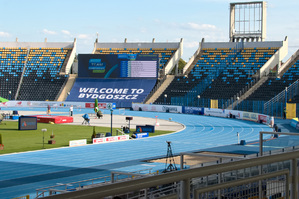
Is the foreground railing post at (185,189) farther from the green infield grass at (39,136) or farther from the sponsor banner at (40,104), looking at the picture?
the sponsor banner at (40,104)

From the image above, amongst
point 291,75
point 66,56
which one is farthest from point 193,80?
point 66,56

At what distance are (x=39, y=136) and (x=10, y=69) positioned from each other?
2149 inches

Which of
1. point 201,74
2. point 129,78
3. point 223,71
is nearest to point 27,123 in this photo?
point 201,74

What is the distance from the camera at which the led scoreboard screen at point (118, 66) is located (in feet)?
273

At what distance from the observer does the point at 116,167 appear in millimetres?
25875

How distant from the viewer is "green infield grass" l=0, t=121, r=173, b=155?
112ft

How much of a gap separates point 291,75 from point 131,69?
28723 mm

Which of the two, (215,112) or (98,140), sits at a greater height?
(215,112)

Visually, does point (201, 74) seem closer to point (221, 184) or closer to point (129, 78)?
point (129, 78)

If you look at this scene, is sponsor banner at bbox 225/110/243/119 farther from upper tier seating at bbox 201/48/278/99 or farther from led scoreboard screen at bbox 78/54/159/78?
led scoreboard screen at bbox 78/54/159/78

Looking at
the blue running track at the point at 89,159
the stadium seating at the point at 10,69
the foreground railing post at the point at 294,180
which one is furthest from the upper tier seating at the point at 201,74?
the foreground railing post at the point at 294,180

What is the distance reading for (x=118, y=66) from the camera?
84812 mm

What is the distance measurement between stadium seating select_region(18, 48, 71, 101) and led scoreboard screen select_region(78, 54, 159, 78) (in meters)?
5.63

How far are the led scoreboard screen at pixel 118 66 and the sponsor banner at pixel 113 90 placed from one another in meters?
1.14
